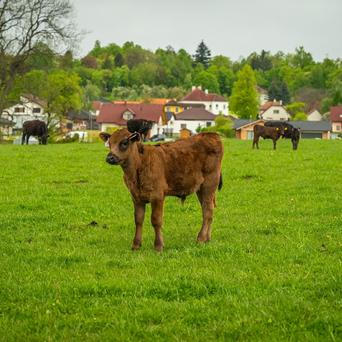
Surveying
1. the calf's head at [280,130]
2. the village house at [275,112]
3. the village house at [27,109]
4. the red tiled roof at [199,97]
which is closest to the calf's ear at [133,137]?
the calf's head at [280,130]

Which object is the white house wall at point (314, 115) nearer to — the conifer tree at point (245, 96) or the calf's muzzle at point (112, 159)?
the conifer tree at point (245, 96)

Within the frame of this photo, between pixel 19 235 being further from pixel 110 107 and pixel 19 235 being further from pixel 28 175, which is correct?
pixel 110 107

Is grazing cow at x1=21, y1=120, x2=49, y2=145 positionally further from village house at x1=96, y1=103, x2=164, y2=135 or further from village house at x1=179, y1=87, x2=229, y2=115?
village house at x1=179, y1=87, x2=229, y2=115

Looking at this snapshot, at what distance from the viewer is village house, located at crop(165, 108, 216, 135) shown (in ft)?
402

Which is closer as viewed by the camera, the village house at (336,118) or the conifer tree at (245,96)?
the conifer tree at (245,96)

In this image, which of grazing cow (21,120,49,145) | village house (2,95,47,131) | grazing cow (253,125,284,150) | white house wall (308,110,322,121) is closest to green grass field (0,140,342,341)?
grazing cow (253,125,284,150)

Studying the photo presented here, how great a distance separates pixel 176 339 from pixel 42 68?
186 ft

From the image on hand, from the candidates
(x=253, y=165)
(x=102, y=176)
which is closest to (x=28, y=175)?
(x=102, y=176)

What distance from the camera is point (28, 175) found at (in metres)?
21.3

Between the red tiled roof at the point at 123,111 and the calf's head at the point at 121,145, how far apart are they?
104m

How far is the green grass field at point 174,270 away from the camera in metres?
6.35

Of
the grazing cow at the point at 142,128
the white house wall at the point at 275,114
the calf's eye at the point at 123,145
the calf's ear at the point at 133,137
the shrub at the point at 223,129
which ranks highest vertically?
the white house wall at the point at 275,114

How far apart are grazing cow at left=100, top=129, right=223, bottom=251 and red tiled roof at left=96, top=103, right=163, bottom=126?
10369 centimetres

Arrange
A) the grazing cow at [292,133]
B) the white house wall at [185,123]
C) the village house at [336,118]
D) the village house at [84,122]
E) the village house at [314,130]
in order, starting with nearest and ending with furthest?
1. the grazing cow at [292,133]
2. the village house at [314,130]
3. the village house at [336,118]
4. the white house wall at [185,123]
5. the village house at [84,122]
